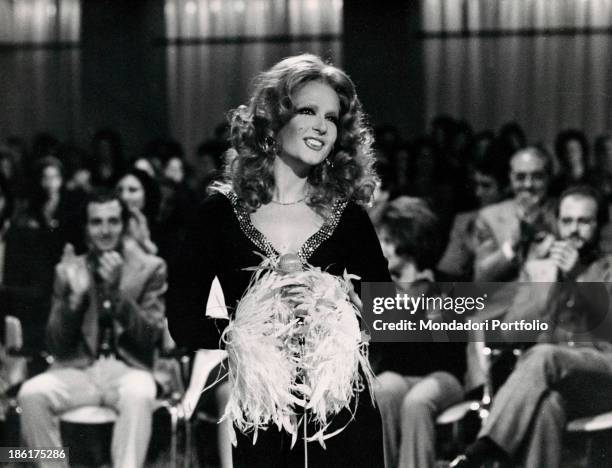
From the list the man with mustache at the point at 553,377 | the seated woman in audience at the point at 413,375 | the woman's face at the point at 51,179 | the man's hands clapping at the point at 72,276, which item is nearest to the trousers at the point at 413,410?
the seated woman in audience at the point at 413,375

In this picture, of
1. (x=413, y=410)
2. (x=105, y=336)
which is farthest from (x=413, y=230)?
(x=105, y=336)

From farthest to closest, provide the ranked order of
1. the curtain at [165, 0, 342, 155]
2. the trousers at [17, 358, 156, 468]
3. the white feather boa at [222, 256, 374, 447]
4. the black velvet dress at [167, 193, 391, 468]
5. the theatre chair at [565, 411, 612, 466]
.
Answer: the curtain at [165, 0, 342, 155]
the trousers at [17, 358, 156, 468]
the theatre chair at [565, 411, 612, 466]
the black velvet dress at [167, 193, 391, 468]
the white feather boa at [222, 256, 374, 447]

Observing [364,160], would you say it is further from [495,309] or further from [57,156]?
[57,156]

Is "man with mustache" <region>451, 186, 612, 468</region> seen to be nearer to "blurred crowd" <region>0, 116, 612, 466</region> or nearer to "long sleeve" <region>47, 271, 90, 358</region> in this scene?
"blurred crowd" <region>0, 116, 612, 466</region>

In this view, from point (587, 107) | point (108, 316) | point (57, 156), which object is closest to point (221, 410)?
point (108, 316)

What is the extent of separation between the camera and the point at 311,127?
194 cm

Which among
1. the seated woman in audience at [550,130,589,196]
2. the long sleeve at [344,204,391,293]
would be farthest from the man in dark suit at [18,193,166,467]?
the long sleeve at [344,204,391,293]

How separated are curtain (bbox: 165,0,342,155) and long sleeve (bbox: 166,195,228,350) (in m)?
1.91

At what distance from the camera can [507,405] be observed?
3.42 meters

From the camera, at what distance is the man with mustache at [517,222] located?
3.53m

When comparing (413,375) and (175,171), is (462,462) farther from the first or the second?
(175,171)

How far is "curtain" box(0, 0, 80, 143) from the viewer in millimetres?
3842

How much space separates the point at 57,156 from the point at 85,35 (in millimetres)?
493

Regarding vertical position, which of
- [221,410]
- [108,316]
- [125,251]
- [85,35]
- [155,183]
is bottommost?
[221,410]
